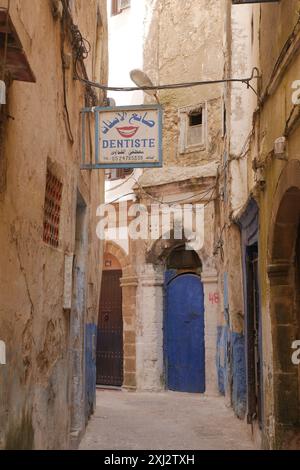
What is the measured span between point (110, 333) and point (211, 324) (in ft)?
9.01

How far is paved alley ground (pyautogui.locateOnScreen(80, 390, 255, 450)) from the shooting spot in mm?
7203

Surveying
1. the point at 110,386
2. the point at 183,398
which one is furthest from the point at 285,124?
the point at 110,386

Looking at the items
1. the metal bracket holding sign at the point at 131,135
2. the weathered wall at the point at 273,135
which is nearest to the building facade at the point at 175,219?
the weathered wall at the point at 273,135

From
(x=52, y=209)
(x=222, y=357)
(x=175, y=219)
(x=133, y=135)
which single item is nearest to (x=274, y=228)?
(x=133, y=135)

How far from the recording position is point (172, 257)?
1364cm

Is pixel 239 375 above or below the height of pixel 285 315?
below

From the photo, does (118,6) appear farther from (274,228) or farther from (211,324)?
(274,228)

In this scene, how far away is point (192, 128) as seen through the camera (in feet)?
44.3

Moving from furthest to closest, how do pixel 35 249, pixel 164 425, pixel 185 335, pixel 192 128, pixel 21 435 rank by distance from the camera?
1. pixel 192 128
2. pixel 185 335
3. pixel 164 425
4. pixel 35 249
5. pixel 21 435

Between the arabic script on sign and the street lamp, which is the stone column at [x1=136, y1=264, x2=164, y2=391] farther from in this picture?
the arabic script on sign

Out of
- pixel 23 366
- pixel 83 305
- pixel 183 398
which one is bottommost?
pixel 183 398
